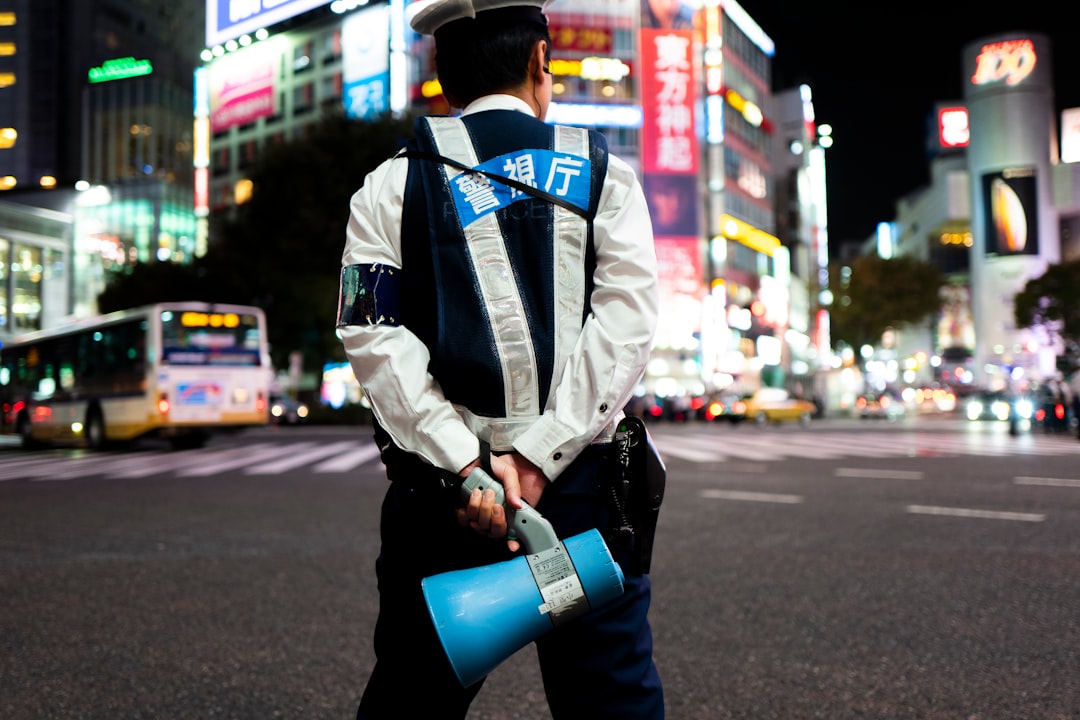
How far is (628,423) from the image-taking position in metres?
1.50

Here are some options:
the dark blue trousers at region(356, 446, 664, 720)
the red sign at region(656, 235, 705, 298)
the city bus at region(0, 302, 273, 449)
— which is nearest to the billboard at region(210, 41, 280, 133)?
the red sign at region(656, 235, 705, 298)

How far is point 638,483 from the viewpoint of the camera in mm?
1498

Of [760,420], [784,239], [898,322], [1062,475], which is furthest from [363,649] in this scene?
[784,239]

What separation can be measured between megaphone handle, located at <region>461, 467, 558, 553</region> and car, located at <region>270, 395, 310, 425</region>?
3206cm

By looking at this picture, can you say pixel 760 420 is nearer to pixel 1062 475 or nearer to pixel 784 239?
pixel 1062 475

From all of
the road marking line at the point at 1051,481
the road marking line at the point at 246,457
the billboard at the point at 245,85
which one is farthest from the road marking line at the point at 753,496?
the billboard at the point at 245,85

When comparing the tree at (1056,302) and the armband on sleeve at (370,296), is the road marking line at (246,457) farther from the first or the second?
the tree at (1056,302)

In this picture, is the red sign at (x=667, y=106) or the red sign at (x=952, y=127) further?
the red sign at (x=952, y=127)

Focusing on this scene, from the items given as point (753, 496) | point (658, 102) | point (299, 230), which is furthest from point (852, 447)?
point (658, 102)

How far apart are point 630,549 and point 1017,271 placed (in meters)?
76.8

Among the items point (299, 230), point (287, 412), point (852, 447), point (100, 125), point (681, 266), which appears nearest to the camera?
point (852, 447)

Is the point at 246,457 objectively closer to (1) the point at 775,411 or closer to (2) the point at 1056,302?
(1) the point at 775,411

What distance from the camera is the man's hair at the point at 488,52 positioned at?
5.46ft

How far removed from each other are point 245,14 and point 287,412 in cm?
2975
